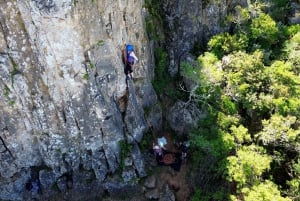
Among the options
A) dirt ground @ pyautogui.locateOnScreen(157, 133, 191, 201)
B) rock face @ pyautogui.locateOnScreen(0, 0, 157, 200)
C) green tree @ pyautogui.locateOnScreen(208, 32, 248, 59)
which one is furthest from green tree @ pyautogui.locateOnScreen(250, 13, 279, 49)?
dirt ground @ pyautogui.locateOnScreen(157, 133, 191, 201)

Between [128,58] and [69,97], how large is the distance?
3270 mm

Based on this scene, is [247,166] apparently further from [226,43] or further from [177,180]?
[226,43]

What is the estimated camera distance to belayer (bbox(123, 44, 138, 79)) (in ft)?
56.7

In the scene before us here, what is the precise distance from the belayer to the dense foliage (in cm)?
343

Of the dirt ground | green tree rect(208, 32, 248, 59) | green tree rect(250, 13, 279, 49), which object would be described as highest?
green tree rect(250, 13, 279, 49)

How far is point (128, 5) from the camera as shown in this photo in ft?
56.2

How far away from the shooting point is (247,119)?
1964cm

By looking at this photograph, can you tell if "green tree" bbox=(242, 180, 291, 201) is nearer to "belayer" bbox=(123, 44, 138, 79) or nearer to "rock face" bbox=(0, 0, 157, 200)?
"rock face" bbox=(0, 0, 157, 200)

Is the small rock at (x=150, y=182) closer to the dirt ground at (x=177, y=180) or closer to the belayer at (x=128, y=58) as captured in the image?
the dirt ground at (x=177, y=180)

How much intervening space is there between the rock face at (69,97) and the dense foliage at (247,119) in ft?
10.1

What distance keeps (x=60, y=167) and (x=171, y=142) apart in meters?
6.07

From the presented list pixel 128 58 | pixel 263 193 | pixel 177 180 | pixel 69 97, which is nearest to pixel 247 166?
pixel 263 193

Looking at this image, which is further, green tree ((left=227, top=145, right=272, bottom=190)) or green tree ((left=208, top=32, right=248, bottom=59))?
green tree ((left=208, top=32, right=248, bottom=59))

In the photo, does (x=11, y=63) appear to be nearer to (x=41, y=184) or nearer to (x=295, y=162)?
(x=41, y=184)
